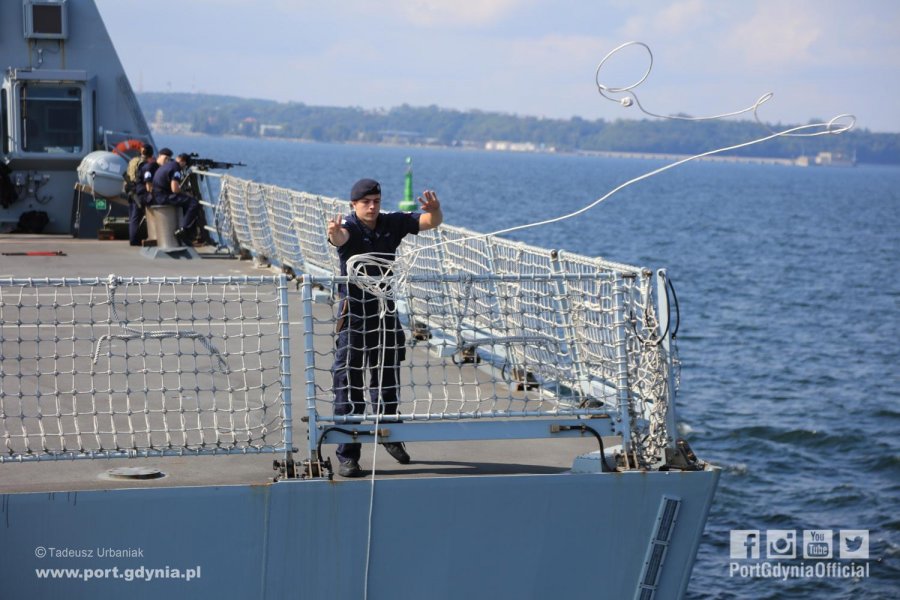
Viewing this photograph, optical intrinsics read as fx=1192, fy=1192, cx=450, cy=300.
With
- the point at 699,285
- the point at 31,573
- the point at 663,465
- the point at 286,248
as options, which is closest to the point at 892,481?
the point at 286,248

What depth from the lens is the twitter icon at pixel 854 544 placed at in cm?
1408

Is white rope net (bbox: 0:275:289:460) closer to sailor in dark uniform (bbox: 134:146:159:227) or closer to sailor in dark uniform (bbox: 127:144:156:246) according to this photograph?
sailor in dark uniform (bbox: 134:146:159:227)

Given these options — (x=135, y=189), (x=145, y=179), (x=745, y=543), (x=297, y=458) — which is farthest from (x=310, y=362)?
(x=135, y=189)

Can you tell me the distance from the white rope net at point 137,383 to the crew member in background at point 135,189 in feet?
14.2

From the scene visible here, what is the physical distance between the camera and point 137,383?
29.8 feet

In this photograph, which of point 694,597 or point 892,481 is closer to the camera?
point 694,597

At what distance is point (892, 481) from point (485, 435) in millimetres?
11868

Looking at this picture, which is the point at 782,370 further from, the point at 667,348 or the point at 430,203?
the point at 430,203

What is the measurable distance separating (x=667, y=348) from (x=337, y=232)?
196cm

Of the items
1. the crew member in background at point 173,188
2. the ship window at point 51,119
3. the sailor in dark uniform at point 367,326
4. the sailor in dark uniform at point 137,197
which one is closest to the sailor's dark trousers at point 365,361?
the sailor in dark uniform at point 367,326

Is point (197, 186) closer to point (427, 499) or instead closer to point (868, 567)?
point (868, 567)

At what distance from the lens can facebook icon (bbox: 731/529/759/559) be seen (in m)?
14.2

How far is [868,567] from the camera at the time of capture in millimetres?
13602

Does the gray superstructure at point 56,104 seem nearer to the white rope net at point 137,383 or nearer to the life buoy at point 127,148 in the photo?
the life buoy at point 127,148
